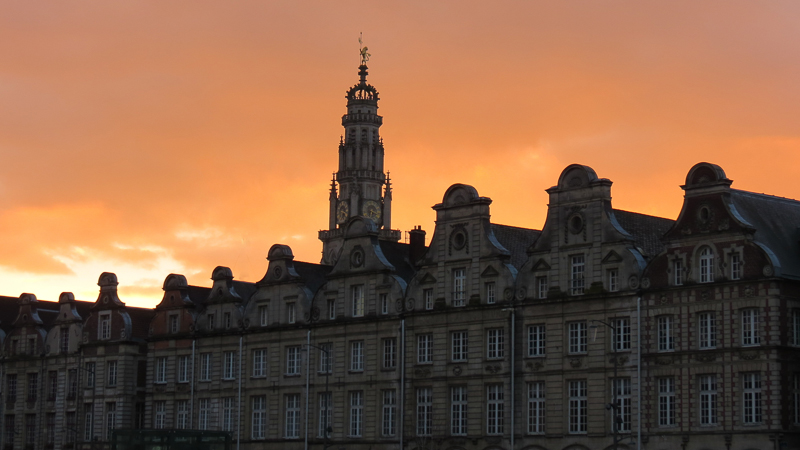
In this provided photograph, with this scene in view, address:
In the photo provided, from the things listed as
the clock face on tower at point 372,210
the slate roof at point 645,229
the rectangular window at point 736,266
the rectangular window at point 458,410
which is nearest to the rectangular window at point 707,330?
the rectangular window at point 736,266

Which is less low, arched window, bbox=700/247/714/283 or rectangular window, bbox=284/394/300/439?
arched window, bbox=700/247/714/283

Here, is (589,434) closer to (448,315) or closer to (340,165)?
(448,315)

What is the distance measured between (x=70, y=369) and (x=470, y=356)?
143ft

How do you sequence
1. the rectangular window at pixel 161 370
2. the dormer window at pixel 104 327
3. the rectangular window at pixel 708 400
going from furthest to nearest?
the dormer window at pixel 104 327 → the rectangular window at pixel 161 370 → the rectangular window at pixel 708 400

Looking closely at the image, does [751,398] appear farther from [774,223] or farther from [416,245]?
[416,245]

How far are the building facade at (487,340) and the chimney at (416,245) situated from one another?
0.75 ft

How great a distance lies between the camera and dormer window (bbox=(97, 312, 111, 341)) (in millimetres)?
115125

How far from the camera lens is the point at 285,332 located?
9925cm

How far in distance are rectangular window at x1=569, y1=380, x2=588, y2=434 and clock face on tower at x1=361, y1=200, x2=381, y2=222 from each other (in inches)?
3880

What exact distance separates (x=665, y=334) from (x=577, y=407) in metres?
6.89

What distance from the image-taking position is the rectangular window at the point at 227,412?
102 metres

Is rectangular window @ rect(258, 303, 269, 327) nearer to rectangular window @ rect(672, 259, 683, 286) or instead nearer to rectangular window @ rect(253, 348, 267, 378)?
rectangular window @ rect(253, 348, 267, 378)

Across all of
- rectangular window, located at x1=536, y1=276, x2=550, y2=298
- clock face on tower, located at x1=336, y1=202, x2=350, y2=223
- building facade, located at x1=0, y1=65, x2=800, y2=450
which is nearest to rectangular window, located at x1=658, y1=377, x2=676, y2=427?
building facade, located at x1=0, y1=65, x2=800, y2=450

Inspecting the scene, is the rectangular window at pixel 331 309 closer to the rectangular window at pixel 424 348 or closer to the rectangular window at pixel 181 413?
the rectangular window at pixel 424 348
